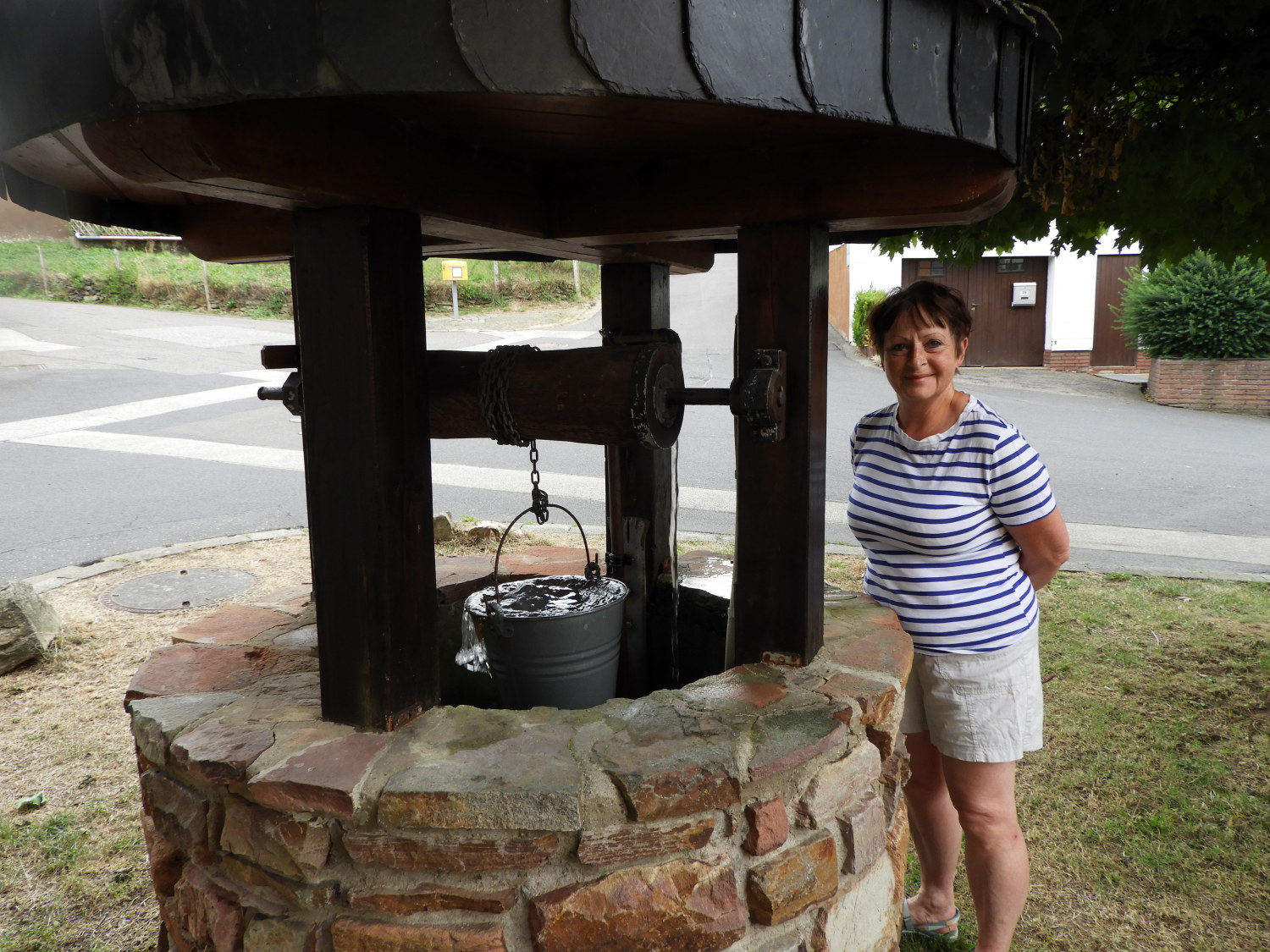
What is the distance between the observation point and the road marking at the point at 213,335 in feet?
56.6

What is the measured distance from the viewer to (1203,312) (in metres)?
12.8

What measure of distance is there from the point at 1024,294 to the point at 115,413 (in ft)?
47.3

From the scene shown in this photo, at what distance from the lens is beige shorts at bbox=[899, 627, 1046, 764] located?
2.10 meters

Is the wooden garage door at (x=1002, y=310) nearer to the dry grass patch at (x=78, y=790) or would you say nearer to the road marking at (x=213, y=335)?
the road marking at (x=213, y=335)

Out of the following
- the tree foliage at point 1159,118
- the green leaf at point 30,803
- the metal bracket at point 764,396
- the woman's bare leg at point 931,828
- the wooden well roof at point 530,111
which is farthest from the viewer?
the green leaf at point 30,803

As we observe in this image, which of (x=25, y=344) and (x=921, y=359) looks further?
(x=25, y=344)

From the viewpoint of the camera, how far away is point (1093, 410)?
1210cm

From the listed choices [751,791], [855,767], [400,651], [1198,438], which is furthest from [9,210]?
[1198,438]

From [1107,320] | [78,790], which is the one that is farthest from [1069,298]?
[78,790]

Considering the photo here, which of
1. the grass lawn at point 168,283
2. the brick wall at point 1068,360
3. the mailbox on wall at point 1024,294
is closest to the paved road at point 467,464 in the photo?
the brick wall at point 1068,360

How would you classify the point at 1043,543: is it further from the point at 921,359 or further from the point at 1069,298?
the point at 1069,298

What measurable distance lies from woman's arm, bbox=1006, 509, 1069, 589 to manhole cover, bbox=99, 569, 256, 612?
4.09 meters

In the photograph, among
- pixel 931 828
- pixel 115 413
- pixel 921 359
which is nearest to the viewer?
pixel 921 359

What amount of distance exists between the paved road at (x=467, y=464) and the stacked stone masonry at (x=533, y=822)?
171 inches
